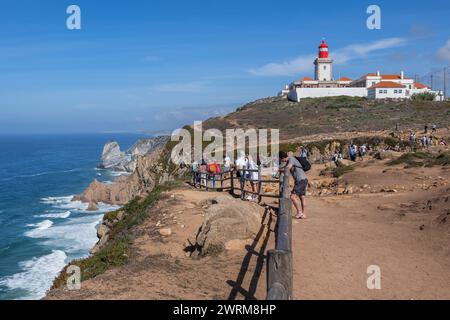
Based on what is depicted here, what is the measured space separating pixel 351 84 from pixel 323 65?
8.46 metres

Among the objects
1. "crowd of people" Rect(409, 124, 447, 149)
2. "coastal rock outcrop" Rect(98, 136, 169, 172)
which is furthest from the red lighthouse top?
"crowd of people" Rect(409, 124, 447, 149)

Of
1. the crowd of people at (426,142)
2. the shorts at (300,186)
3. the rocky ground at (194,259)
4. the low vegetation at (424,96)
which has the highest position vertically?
the low vegetation at (424,96)

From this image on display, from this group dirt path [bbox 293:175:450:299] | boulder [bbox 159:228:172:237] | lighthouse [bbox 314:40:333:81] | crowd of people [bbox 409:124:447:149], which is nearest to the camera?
dirt path [bbox 293:175:450:299]

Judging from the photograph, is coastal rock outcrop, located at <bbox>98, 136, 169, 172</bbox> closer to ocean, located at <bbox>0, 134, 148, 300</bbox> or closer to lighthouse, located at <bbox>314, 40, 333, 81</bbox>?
ocean, located at <bbox>0, 134, 148, 300</bbox>

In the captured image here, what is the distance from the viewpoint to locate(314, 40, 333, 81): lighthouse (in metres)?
92.6

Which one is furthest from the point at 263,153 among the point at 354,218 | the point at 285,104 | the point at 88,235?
the point at 285,104

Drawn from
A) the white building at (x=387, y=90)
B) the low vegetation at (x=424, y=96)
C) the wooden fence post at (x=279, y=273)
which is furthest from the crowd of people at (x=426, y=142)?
the low vegetation at (x=424, y=96)

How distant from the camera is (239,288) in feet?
23.7

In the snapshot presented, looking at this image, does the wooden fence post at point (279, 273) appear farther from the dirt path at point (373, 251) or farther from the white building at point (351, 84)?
the white building at point (351, 84)

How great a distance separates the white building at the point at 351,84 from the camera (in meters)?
81.5

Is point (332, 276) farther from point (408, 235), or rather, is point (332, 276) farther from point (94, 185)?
point (94, 185)

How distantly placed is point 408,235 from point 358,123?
46.8 metres

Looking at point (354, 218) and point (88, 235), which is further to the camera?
point (88, 235)
